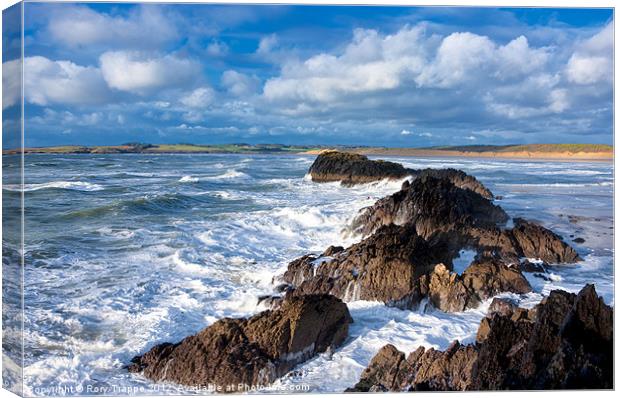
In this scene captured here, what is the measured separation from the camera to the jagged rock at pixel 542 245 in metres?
7.32

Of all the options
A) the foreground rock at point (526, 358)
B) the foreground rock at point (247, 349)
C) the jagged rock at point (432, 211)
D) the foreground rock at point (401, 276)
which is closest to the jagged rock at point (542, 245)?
the jagged rock at point (432, 211)

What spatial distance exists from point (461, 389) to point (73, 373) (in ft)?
10.7

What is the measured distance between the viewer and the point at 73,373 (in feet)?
15.2

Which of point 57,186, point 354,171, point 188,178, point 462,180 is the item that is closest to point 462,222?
point 462,180

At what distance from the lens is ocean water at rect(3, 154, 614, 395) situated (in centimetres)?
486

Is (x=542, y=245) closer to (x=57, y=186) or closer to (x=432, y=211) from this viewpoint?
(x=432, y=211)

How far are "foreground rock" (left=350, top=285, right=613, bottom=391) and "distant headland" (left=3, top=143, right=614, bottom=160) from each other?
5.72ft

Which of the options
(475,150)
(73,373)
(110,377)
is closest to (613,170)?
(475,150)

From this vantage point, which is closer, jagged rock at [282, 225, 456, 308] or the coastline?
the coastline

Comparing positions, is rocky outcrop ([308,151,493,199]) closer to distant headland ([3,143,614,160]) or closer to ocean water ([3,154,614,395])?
ocean water ([3,154,614,395])

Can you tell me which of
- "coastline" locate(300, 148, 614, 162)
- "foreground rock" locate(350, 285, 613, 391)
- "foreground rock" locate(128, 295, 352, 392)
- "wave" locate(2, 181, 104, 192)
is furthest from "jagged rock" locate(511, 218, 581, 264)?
"wave" locate(2, 181, 104, 192)

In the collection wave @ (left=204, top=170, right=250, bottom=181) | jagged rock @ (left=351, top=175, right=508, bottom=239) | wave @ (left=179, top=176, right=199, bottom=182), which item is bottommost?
jagged rock @ (left=351, top=175, right=508, bottom=239)

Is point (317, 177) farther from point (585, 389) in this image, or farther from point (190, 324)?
point (585, 389)

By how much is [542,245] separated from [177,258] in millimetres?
5034
